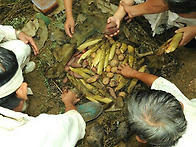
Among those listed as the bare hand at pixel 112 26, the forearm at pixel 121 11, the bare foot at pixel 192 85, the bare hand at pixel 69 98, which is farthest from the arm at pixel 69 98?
the bare foot at pixel 192 85

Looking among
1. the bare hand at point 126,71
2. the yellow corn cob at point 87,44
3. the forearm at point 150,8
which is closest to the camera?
the forearm at point 150,8

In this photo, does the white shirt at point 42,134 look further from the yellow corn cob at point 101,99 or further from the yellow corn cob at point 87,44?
the yellow corn cob at point 87,44

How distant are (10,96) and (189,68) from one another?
235 cm

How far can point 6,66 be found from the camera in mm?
1787

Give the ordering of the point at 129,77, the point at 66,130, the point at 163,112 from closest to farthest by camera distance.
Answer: the point at 163,112 < the point at 66,130 < the point at 129,77

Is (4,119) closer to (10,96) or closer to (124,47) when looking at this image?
(10,96)

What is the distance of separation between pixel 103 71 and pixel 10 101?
4.00 ft

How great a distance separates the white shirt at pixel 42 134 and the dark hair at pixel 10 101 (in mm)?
347

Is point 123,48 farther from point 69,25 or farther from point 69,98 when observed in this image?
point 69,98

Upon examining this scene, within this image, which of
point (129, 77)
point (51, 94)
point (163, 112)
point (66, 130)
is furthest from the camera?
point (51, 94)

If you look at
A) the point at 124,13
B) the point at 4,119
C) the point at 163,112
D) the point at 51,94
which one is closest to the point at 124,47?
the point at 124,13

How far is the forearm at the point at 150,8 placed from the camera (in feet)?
7.41

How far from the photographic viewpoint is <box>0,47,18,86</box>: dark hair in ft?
5.73

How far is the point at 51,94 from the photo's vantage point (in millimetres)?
2957
